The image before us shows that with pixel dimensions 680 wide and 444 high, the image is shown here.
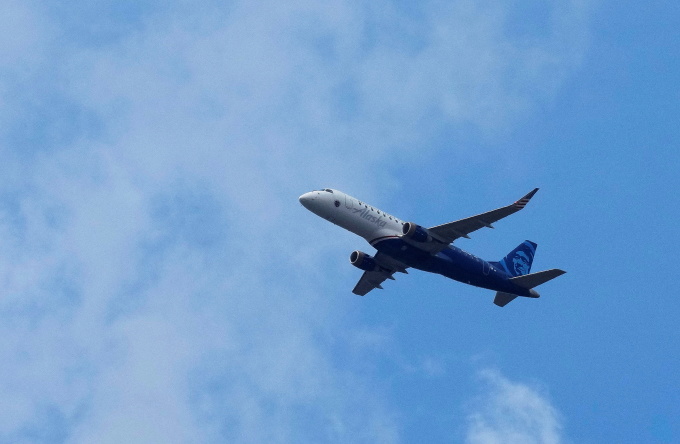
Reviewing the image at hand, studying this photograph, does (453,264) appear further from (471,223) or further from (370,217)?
(370,217)

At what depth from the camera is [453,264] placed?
80188 millimetres

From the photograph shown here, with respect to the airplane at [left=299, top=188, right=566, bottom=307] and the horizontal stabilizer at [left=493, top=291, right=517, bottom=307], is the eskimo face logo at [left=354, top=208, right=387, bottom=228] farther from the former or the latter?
the horizontal stabilizer at [left=493, top=291, right=517, bottom=307]

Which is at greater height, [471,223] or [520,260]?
[520,260]

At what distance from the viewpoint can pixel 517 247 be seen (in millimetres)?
88750

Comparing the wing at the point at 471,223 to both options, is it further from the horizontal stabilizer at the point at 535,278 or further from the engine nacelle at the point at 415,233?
the horizontal stabilizer at the point at 535,278

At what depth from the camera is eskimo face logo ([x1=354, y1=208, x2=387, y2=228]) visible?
259ft

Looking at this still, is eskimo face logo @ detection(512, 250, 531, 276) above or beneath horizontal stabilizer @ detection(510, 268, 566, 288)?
above

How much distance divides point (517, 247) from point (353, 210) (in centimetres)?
1784

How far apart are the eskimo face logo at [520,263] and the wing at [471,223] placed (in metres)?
10.7

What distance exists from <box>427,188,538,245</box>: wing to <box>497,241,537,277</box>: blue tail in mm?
8489

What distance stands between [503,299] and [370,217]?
15506 millimetres

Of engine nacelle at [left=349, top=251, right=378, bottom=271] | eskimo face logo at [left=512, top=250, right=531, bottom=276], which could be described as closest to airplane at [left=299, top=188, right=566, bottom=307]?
engine nacelle at [left=349, top=251, right=378, bottom=271]

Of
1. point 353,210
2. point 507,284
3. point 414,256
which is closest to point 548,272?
point 507,284

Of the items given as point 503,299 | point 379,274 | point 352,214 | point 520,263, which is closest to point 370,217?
point 352,214
